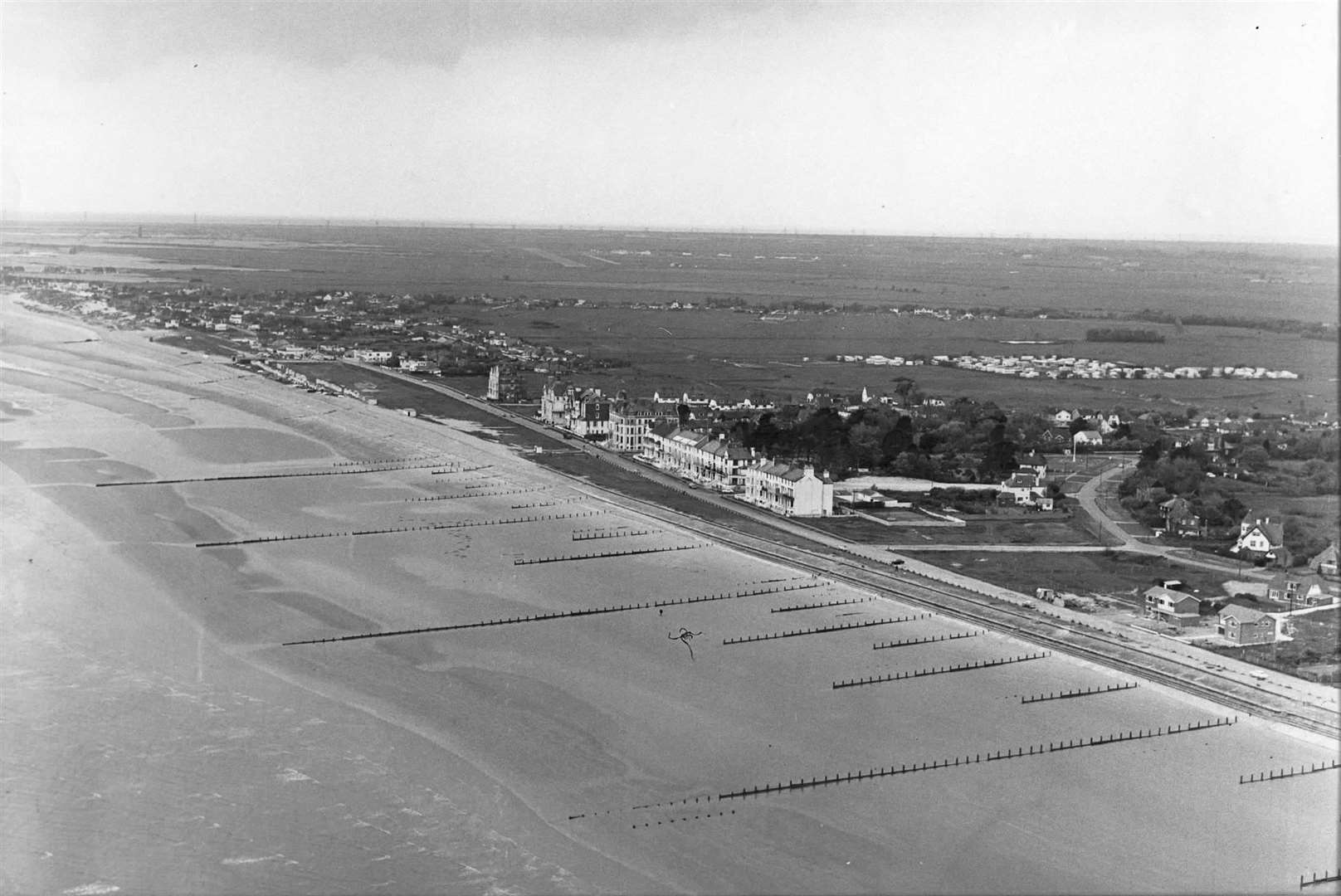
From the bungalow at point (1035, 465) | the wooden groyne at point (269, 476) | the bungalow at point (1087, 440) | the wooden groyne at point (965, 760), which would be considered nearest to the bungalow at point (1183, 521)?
the bungalow at point (1035, 465)

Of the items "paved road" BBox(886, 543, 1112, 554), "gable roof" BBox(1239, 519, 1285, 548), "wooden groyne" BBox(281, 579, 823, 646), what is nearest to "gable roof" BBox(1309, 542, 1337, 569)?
"gable roof" BBox(1239, 519, 1285, 548)

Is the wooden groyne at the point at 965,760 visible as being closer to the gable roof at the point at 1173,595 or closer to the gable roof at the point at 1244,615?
the gable roof at the point at 1244,615

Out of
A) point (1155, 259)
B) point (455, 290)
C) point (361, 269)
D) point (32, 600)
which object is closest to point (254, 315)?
point (455, 290)

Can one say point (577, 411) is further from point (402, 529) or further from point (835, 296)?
point (835, 296)

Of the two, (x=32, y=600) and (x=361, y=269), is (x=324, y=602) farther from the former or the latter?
(x=361, y=269)

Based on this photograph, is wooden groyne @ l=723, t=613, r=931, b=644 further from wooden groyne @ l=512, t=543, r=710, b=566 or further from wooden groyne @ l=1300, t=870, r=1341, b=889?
wooden groyne @ l=1300, t=870, r=1341, b=889
